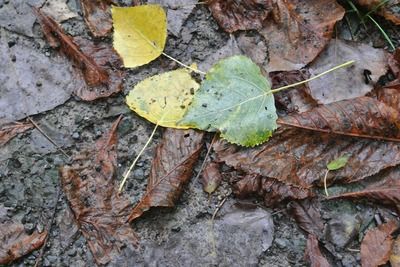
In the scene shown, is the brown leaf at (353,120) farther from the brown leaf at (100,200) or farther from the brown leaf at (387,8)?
the brown leaf at (100,200)

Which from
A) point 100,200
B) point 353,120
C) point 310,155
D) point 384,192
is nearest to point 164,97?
point 100,200

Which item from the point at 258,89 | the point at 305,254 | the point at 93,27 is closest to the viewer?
the point at 305,254

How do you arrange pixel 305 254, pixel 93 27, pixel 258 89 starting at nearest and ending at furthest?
pixel 305 254, pixel 258 89, pixel 93 27

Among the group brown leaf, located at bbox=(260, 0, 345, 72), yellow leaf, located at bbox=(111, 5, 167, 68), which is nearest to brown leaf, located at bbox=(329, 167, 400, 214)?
brown leaf, located at bbox=(260, 0, 345, 72)

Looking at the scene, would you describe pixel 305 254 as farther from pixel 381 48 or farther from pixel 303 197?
pixel 381 48

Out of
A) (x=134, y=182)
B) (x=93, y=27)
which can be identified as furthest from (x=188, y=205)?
(x=93, y=27)

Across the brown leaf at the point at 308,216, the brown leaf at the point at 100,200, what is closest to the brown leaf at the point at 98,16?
the brown leaf at the point at 100,200

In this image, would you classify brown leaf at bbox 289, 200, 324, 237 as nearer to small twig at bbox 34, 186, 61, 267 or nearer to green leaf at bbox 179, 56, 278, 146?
green leaf at bbox 179, 56, 278, 146

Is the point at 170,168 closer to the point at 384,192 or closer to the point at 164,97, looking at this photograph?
the point at 164,97
